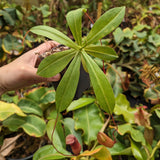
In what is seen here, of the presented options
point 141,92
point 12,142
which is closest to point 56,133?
point 12,142

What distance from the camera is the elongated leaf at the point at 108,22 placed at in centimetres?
Result: 39

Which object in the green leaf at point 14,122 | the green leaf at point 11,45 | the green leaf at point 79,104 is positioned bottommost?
the green leaf at point 14,122

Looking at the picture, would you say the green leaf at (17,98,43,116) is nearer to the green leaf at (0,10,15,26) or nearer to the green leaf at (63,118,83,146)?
the green leaf at (63,118,83,146)

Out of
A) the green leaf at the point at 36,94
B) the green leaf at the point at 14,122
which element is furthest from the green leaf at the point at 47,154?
the green leaf at the point at 36,94

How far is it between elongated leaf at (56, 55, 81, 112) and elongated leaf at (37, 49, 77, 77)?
27mm

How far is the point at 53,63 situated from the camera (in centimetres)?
39

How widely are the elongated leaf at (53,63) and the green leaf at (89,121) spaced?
0.65m

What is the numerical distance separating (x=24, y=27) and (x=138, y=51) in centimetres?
138

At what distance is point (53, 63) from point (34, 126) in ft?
2.39

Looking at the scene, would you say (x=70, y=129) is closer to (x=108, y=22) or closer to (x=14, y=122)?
(x=14, y=122)

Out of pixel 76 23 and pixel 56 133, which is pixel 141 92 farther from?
pixel 76 23

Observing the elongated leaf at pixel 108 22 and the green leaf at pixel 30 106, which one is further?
the green leaf at pixel 30 106

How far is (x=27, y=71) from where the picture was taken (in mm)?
620

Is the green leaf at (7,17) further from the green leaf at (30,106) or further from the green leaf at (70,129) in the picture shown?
the green leaf at (70,129)
